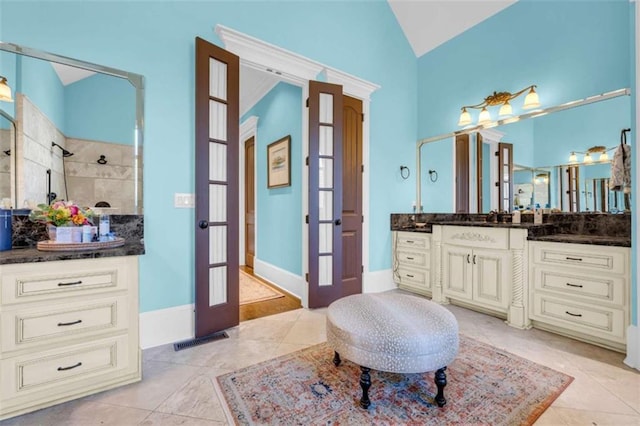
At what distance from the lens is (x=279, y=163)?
3.72m

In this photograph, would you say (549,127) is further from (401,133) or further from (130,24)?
(130,24)

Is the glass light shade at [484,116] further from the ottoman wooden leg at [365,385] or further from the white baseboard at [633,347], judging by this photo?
the ottoman wooden leg at [365,385]

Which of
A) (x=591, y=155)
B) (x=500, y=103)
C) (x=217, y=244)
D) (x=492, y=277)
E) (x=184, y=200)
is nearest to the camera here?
(x=184, y=200)

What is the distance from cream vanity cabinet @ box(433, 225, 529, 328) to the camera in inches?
96.8

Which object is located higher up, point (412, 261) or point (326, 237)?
point (326, 237)

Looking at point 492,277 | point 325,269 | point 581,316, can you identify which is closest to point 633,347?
point 581,316

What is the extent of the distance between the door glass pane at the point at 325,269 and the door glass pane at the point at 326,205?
1.43 ft

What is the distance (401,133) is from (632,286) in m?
2.62

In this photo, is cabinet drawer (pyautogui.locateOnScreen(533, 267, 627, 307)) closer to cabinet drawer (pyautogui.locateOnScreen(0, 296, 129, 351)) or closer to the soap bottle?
the soap bottle

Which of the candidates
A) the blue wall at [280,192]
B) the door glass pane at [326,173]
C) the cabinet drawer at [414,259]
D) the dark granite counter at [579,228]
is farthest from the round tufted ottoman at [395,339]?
the blue wall at [280,192]

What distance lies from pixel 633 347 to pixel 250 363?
246 cm

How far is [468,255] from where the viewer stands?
282 centimetres

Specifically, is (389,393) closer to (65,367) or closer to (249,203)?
(65,367)

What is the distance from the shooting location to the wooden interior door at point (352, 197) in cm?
325
